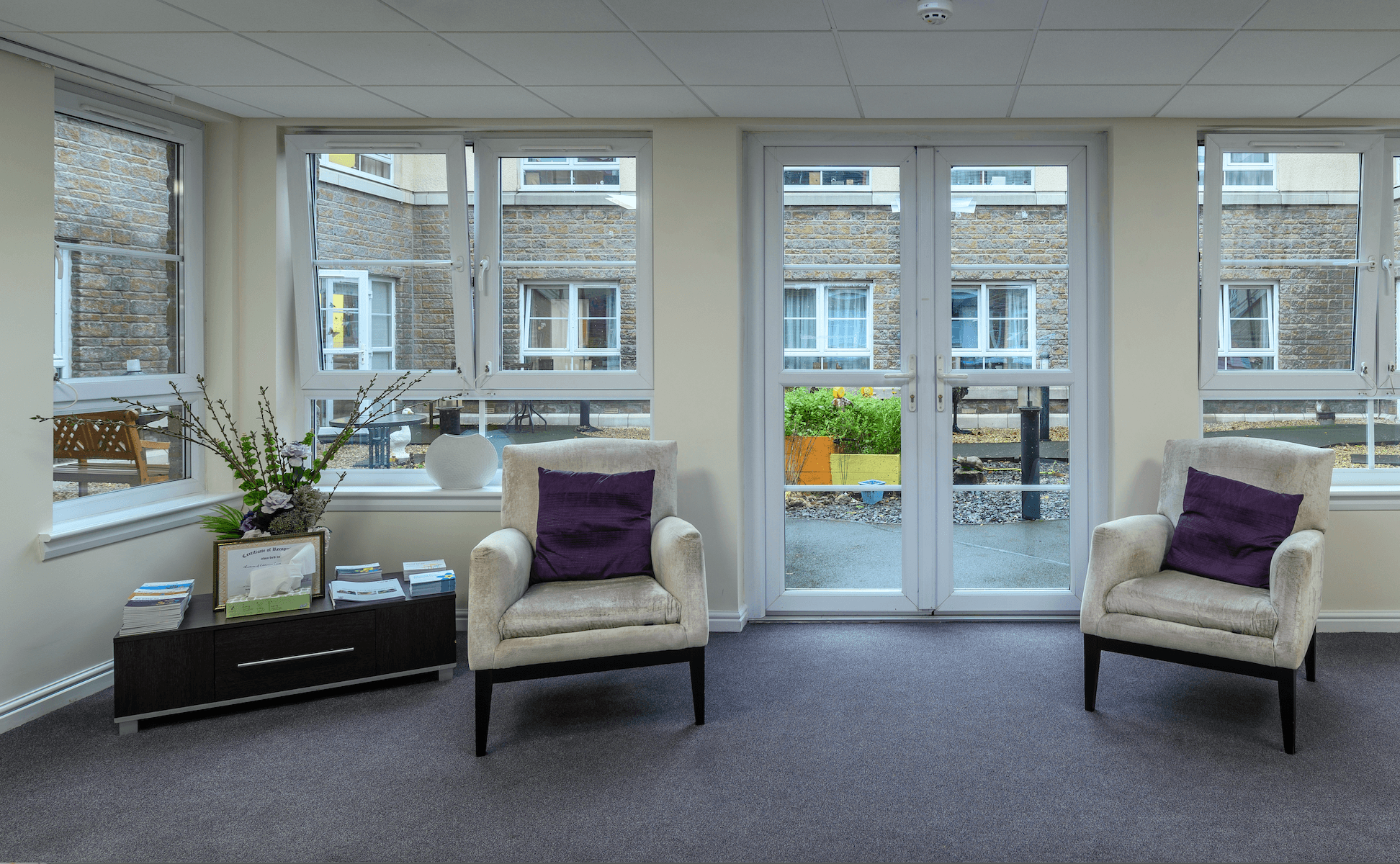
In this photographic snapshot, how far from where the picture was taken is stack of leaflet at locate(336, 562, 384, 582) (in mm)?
3848

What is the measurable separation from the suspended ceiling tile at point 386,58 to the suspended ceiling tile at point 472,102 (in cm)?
11

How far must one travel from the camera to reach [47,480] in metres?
3.50

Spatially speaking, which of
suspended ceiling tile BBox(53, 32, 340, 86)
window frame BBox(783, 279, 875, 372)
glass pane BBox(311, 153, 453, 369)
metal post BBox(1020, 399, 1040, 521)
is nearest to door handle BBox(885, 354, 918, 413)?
window frame BBox(783, 279, 875, 372)

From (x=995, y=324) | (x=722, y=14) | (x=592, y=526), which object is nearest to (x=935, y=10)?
(x=722, y=14)

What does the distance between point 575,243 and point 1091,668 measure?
2.98 m

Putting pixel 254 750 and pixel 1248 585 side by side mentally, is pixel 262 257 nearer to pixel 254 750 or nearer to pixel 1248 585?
pixel 254 750

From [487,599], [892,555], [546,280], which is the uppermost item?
[546,280]

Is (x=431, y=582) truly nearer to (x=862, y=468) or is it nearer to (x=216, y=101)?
(x=862, y=468)

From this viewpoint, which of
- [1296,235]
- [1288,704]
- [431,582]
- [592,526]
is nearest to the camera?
[1288,704]

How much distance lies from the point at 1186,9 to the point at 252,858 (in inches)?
147

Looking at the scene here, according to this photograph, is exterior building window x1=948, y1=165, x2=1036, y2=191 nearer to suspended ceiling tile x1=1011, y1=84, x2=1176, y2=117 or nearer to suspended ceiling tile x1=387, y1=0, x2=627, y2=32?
suspended ceiling tile x1=1011, y1=84, x2=1176, y2=117

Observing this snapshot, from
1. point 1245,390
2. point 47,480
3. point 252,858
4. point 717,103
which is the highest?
point 717,103

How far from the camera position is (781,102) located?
4.02 metres

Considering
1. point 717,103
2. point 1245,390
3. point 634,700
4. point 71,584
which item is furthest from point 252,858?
point 1245,390
